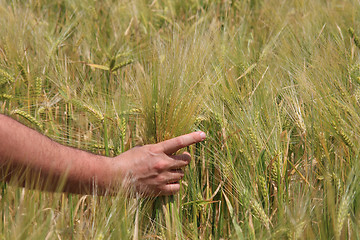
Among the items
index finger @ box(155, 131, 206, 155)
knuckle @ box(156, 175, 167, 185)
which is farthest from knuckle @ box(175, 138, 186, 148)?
knuckle @ box(156, 175, 167, 185)

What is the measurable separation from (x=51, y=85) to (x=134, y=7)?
627mm

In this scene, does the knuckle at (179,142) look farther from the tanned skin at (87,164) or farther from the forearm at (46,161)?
the forearm at (46,161)

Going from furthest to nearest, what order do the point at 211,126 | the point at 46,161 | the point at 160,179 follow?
1. the point at 211,126
2. the point at 160,179
3. the point at 46,161

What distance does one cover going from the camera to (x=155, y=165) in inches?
47.5

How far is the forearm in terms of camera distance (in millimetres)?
1064

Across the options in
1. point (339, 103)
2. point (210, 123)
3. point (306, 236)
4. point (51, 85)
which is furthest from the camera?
point (51, 85)

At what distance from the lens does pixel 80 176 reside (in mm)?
1158

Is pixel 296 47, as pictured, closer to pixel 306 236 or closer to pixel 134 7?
pixel 134 7

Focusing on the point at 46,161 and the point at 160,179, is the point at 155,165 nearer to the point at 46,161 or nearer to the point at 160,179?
the point at 160,179

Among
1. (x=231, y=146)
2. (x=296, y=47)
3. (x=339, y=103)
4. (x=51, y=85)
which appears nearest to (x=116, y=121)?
(x=231, y=146)

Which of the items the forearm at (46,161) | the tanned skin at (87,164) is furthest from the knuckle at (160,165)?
the forearm at (46,161)

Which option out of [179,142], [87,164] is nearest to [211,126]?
[179,142]

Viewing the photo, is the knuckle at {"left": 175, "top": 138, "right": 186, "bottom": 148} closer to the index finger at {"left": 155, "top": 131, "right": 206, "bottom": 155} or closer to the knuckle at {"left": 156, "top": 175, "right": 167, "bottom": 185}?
the index finger at {"left": 155, "top": 131, "right": 206, "bottom": 155}

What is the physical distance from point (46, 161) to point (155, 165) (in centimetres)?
26
